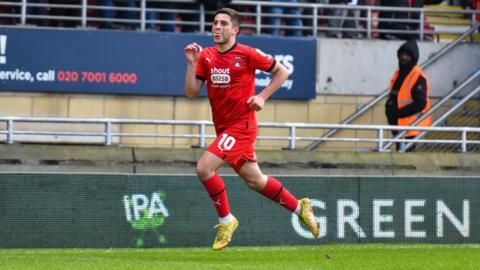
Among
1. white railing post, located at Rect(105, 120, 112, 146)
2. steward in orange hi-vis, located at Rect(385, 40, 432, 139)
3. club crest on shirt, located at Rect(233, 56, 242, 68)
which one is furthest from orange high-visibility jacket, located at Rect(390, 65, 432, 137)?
club crest on shirt, located at Rect(233, 56, 242, 68)

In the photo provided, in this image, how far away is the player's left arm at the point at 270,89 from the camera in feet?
49.0

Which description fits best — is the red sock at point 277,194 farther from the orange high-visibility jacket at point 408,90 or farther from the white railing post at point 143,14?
the white railing post at point 143,14

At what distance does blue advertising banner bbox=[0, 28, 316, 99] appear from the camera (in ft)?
79.1

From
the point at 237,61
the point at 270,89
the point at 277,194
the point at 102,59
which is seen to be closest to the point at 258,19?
the point at 102,59

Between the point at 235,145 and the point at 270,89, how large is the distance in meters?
0.68

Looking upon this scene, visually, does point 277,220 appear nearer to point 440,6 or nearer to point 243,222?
point 243,222

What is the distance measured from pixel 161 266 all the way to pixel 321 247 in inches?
173

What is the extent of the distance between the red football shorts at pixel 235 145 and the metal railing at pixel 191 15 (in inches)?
329

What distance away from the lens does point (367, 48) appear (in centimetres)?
2622

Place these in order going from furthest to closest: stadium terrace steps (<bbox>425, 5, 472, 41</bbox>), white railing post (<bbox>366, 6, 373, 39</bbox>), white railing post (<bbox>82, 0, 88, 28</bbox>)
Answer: stadium terrace steps (<bbox>425, 5, 472, 41</bbox>)
white railing post (<bbox>366, 6, 373, 39</bbox>)
white railing post (<bbox>82, 0, 88, 28</bbox>)

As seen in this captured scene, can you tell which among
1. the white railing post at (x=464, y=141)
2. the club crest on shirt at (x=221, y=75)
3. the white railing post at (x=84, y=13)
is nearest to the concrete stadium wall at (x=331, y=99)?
the white railing post at (x=84, y=13)

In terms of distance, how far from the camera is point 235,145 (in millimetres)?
15227

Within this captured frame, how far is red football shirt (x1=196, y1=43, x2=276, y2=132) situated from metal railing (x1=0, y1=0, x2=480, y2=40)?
321 inches

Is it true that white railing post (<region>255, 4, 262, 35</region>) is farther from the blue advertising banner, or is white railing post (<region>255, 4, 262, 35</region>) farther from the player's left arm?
the player's left arm
